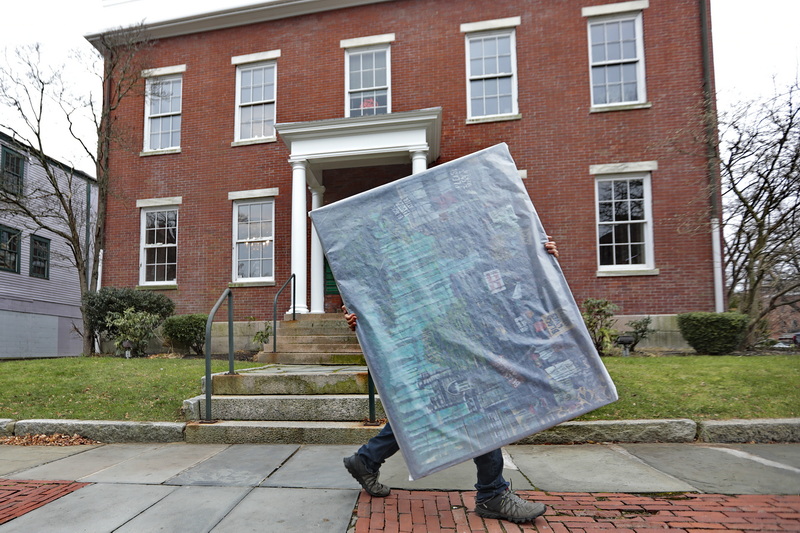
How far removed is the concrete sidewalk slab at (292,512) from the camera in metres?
2.79

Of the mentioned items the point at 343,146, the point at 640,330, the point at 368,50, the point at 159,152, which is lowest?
the point at 640,330

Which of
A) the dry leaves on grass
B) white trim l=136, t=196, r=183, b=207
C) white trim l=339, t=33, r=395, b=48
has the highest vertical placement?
white trim l=339, t=33, r=395, b=48

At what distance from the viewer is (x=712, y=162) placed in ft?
31.3

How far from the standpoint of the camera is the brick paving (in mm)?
3141

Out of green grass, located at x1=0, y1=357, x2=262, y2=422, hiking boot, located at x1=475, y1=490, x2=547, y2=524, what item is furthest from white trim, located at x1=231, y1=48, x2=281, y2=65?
hiking boot, located at x1=475, y1=490, x2=547, y2=524

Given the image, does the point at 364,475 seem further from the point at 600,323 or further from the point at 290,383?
the point at 600,323

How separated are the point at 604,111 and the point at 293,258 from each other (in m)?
7.42

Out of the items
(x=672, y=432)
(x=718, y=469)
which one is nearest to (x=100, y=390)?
(x=672, y=432)

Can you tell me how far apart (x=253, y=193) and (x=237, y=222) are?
839 mm

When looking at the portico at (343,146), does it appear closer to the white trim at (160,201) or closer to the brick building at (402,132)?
the brick building at (402,132)

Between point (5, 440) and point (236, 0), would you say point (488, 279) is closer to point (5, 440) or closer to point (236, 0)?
point (5, 440)

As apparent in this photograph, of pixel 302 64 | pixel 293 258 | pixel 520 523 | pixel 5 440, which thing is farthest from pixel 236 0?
pixel 520 523

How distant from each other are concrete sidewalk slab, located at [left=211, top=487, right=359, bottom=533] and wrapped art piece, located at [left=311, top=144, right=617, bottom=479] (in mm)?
683

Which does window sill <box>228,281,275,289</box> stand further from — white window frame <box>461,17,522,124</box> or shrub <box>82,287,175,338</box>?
white window frame <box>461,17,522,124</box>
